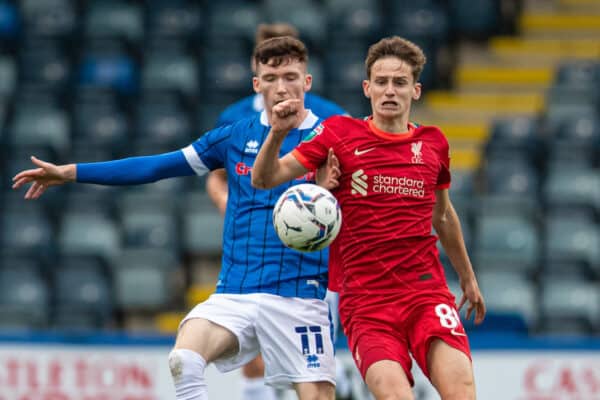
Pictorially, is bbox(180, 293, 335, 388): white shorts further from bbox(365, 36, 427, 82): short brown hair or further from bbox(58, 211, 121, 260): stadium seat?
bbox(58, 211, 121, 260): stadium seat

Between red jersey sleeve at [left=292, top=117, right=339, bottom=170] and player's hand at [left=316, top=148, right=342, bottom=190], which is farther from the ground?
red jersey sleeve at [left=292, top=117, right=339, bottom=170]

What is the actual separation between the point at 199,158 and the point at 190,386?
1.21m

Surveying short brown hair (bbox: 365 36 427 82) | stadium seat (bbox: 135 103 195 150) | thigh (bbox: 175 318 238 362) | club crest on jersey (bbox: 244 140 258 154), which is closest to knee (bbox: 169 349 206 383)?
thigh (bbox: 175 318 238 362)

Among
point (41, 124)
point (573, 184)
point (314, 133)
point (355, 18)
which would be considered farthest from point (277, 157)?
point (355, 18)

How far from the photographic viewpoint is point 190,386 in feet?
20.3

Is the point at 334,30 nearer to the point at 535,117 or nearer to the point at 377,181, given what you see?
the point at 535,117

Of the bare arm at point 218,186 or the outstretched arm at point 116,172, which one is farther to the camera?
the bare arm at point 218,186

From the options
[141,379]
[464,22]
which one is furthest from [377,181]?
[464,22]

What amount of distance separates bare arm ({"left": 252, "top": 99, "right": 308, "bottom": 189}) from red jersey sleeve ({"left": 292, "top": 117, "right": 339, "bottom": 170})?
38mm

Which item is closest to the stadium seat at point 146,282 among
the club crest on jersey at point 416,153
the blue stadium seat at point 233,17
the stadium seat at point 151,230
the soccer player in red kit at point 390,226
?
the stadium seat at point 151,230

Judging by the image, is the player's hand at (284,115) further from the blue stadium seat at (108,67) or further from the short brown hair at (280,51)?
the blue stadium seat at (108,67)

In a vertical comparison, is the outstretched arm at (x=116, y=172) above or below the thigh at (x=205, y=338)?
above

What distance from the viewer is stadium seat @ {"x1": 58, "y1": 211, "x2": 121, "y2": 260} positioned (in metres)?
12.5

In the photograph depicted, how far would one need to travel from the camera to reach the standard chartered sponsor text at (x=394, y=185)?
604 centimetres
